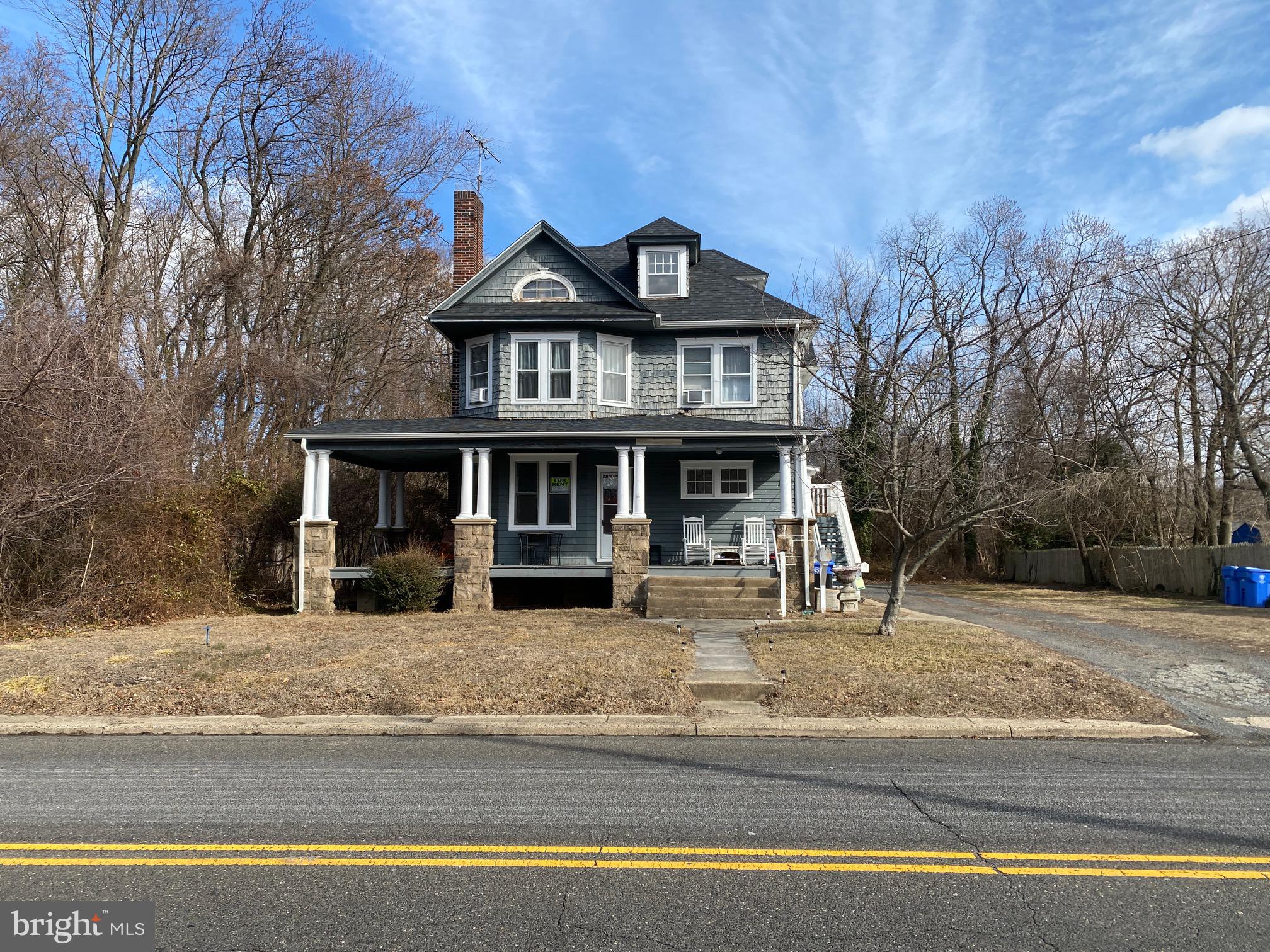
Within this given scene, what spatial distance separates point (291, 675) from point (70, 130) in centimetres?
2007

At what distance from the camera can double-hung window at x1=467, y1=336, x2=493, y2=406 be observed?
20.6 meters

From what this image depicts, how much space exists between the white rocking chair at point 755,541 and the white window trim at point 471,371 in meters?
6.90

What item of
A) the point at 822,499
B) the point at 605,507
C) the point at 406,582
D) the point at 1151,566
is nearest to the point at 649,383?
the point at 605,507

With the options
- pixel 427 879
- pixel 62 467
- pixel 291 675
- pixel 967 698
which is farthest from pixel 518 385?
pixel 427 879

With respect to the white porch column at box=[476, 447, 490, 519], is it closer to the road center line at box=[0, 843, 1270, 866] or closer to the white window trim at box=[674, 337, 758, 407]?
the white window trim at box=[674, 337, 758, 407]

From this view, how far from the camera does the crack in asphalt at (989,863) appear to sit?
394 centimetres

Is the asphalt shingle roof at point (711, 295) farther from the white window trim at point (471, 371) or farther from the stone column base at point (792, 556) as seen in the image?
the stone column base at point (792, 556)

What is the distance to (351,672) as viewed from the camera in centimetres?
1039

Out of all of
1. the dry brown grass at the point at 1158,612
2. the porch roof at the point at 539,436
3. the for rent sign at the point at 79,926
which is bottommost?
the for rent sign at the point at 79,926

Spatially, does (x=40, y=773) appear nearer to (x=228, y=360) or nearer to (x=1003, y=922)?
(x=1003, y=922)

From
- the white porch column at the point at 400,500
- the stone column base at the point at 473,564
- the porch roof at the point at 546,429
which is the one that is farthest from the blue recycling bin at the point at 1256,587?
the white porch column at the point at 400,500

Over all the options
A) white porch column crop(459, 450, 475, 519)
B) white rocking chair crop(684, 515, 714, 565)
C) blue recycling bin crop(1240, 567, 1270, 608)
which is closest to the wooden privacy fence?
blue recycling bin crop(1240, 567, 1270, 608)

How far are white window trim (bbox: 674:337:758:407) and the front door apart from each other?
2.49 m

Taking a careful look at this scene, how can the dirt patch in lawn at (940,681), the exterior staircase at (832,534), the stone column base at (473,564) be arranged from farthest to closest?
the exterior staircase at (832,534)
the stone column base at (473,564)
the dirt patch in lawn at (940,681)
